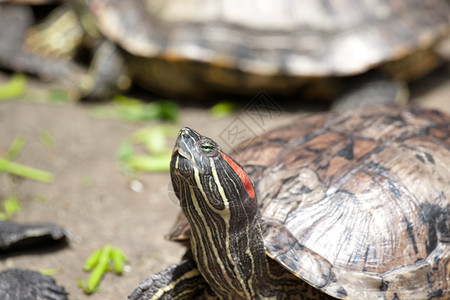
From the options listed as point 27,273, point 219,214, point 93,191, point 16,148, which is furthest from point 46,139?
point 219,214

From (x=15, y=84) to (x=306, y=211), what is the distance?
4032 mm

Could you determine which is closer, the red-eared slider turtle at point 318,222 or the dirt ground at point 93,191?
the red-eared slider turtle at point 318,222

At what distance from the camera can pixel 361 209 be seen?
2514 mm

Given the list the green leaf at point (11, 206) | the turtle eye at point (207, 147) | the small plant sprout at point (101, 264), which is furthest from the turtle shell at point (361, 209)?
the green leaf at point (11, 206)

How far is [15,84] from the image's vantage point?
5543mm

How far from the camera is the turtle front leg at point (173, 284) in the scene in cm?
253

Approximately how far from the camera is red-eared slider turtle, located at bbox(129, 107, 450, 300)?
2303 millimetres

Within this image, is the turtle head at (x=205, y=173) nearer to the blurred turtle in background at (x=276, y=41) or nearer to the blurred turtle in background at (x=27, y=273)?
the blurred turtle in background at (x=27, y=273)

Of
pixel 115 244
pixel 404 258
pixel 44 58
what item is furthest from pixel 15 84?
pixel 404 258

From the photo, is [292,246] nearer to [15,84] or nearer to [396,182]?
[396,182]

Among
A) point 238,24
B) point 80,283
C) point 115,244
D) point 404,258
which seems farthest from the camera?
point 238,24

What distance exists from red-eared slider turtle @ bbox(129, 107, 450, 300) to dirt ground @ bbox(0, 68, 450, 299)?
2.26ft

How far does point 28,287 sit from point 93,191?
1384 millimetres

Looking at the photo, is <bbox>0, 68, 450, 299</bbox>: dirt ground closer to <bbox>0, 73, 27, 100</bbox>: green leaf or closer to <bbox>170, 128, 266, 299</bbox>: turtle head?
<bbox>0, 73, 27, 100</bbox>: green leaf
